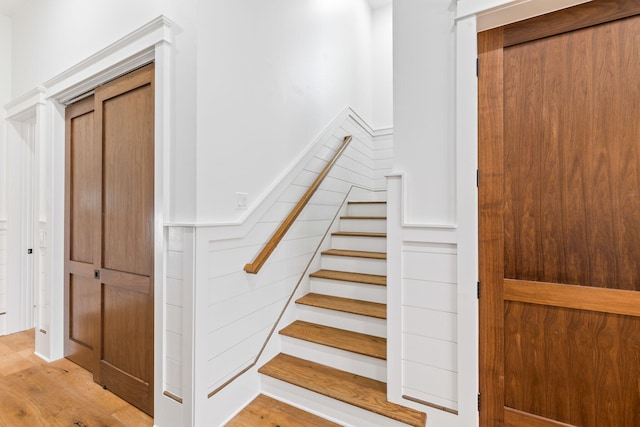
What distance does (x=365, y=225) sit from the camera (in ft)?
9.89

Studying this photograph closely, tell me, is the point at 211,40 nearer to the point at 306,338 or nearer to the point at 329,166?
the point at 329,166

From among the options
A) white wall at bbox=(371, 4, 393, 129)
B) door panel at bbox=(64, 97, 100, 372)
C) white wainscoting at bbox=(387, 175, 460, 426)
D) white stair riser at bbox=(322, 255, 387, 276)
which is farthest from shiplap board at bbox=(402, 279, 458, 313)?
white wall at bbox=(371, 4, 393, 129)

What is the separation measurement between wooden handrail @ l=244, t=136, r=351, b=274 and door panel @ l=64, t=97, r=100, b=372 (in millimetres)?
1306

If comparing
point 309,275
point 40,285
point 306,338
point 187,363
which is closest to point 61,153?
point 40,285

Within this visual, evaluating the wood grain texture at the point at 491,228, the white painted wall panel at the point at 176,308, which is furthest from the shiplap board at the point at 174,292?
the wood grain texture at the point at 491,228

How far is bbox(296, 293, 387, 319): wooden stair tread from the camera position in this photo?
2090 mm

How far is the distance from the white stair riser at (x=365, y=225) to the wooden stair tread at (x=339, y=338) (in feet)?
3.64

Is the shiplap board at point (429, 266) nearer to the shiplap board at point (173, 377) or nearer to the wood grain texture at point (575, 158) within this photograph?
the wood grain texture at point (575, 158)

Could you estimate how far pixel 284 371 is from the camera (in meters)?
1.95

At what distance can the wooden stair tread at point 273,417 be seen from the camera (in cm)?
172

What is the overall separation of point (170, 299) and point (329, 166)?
1.80 meters

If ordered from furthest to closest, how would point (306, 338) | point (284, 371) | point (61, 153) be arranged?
1. point (61, 153)
2. point (306, 338)
3. point (284, 371)

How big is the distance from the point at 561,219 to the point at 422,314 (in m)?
0.79

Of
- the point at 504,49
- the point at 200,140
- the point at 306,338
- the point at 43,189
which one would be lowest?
the point at 306,338
